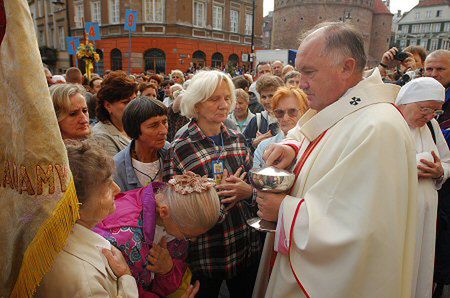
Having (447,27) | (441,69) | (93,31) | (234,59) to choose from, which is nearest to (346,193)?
(441,69)

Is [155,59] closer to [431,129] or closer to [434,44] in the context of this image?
[431,129]

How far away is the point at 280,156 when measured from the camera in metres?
1.94

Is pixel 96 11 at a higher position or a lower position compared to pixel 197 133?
higher

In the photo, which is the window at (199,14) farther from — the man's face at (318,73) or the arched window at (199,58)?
the man's face at (318,73)

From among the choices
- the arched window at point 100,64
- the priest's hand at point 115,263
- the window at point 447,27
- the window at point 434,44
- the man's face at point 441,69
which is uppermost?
the window at point 447,27

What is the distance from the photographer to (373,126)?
142 cm

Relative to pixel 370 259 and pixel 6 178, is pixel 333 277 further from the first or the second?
pixel 6 178

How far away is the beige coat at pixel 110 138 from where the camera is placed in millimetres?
2762

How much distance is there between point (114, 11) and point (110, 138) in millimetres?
26674

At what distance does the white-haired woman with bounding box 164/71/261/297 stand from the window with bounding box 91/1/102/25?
92.8 ft

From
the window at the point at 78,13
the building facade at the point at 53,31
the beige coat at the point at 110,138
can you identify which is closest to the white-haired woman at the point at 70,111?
the beige coat at the point at 110,138

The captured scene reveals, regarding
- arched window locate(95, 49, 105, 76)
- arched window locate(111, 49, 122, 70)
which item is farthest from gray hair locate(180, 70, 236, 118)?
arched window locate(95, 49, 105, 76)

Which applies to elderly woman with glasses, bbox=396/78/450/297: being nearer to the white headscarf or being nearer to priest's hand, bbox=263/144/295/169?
the white headscarf

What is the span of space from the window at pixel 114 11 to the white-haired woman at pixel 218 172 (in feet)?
87.2
